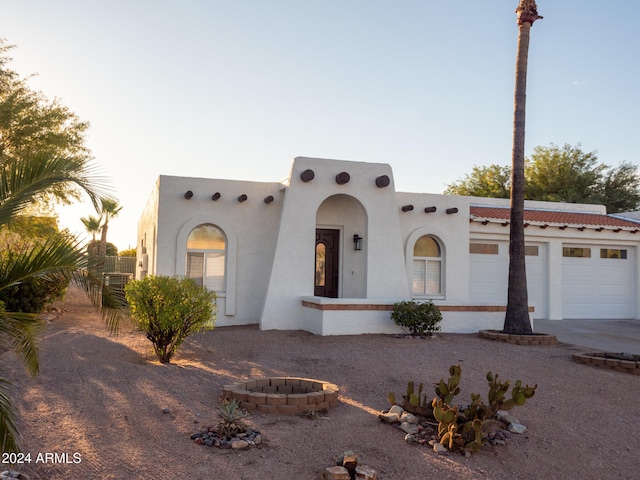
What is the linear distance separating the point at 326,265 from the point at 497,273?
5.07m

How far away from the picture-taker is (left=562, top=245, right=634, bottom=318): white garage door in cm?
1603

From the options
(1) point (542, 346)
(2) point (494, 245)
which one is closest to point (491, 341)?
Answer: (1) point (542, 346)

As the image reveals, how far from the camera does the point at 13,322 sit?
177 inches

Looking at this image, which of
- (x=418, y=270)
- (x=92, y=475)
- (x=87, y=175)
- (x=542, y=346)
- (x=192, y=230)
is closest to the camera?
(x=92, y=475)

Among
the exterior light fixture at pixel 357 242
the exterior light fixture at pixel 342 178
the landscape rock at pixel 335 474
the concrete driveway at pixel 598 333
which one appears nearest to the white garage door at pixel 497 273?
the concrete driveway at pixel 598 333

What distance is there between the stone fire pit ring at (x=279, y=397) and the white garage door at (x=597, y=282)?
39.1 feet

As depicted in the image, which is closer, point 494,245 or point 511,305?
point 511,305

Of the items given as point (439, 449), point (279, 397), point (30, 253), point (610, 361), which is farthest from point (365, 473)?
point (610, 361)

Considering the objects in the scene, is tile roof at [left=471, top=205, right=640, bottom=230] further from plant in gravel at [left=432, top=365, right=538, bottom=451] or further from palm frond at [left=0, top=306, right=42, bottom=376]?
palm frond at [left=0, top=306, right=42, bottom=376]

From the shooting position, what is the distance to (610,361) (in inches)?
344

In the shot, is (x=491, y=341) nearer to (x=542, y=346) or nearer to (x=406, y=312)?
(x=542, y=346)

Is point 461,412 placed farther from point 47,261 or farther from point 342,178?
point 342,178

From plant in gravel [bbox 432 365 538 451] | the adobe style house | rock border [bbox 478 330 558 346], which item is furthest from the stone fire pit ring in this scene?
rock border [bbox 478 330 558 346]

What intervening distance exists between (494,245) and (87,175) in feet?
41.9
